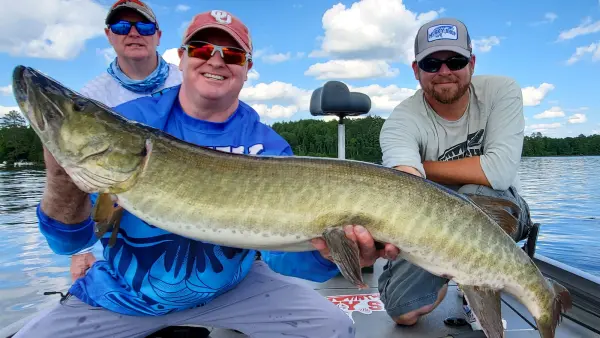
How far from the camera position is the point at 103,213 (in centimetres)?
206

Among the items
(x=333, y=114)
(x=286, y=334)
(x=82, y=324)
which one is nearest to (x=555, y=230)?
(x=333, y=114)

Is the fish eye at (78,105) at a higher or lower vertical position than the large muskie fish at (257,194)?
higher

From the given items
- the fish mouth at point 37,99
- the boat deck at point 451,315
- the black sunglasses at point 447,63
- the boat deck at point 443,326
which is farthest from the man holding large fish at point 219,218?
the black sunglasses at point 447,63

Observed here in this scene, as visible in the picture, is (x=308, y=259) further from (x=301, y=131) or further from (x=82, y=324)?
(x=301, y=131)

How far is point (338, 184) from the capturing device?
2125 millimetres

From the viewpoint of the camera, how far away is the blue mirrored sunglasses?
397 centimetres

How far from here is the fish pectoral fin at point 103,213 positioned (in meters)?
2.04

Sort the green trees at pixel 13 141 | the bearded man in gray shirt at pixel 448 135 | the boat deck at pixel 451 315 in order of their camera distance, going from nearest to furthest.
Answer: the boat deck at pixel 451 315
the bearded man in gray shirt at pixel 448 135
the green trees at pixel 13 141

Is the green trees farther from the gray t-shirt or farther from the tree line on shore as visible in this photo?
the gray t-shirt

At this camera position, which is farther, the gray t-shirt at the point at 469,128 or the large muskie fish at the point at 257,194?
the gray t-shirt at the point at 469,128

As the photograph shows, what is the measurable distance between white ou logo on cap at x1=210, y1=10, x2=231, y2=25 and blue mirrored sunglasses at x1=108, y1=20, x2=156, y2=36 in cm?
157

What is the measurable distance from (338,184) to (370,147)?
11589 millimetres

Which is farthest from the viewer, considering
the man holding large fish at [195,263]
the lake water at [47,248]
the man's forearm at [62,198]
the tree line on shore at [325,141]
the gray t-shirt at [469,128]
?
the tree line on shore at [325,141]

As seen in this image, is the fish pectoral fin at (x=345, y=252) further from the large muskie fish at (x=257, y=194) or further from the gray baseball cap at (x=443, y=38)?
the gray baseball cap at (x=443, y=38)
